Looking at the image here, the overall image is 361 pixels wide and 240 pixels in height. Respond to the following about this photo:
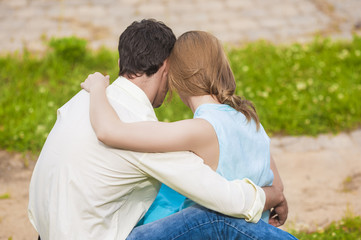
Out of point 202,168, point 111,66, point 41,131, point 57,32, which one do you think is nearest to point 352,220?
point 202,168

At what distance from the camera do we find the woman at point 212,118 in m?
2.19

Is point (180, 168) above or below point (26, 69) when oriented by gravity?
above

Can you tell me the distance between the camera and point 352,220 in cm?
337

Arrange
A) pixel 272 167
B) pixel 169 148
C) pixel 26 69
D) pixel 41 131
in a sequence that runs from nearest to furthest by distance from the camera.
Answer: pixel 169 148 → pixel 272 167 → pixel 41 131 → pixel 26 69

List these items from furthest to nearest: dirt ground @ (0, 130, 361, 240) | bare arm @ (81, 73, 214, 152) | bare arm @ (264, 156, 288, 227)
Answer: dirt ground @ (0, 130, 361, 240) < bare arm @ (264, 156, 288, 227) < bare arm @ (81, 73, 214, 152)

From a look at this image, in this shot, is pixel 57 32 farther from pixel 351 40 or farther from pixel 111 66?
pixel 351 40

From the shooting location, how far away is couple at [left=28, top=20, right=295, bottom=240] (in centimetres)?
212

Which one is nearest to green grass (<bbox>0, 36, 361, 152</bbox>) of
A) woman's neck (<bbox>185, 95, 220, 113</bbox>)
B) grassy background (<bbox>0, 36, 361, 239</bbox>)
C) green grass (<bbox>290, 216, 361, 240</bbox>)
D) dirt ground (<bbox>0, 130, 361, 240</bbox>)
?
grassy background (<bbox>0, 36, 361, 239</bbox>)

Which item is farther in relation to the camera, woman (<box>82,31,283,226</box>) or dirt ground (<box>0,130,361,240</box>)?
dirt ground (<box>0,130,361,240</box>)

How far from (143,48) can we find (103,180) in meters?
0.67

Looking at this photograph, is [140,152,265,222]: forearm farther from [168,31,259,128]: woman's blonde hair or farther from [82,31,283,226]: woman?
[168,31,259,128]: woman's blonde hair

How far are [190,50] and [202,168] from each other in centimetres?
60

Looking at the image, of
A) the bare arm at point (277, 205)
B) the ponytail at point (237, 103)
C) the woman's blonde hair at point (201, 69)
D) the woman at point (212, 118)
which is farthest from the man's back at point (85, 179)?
the bare arm at point (277, 205)

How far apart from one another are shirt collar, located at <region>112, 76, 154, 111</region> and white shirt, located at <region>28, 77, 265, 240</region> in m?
0.04
